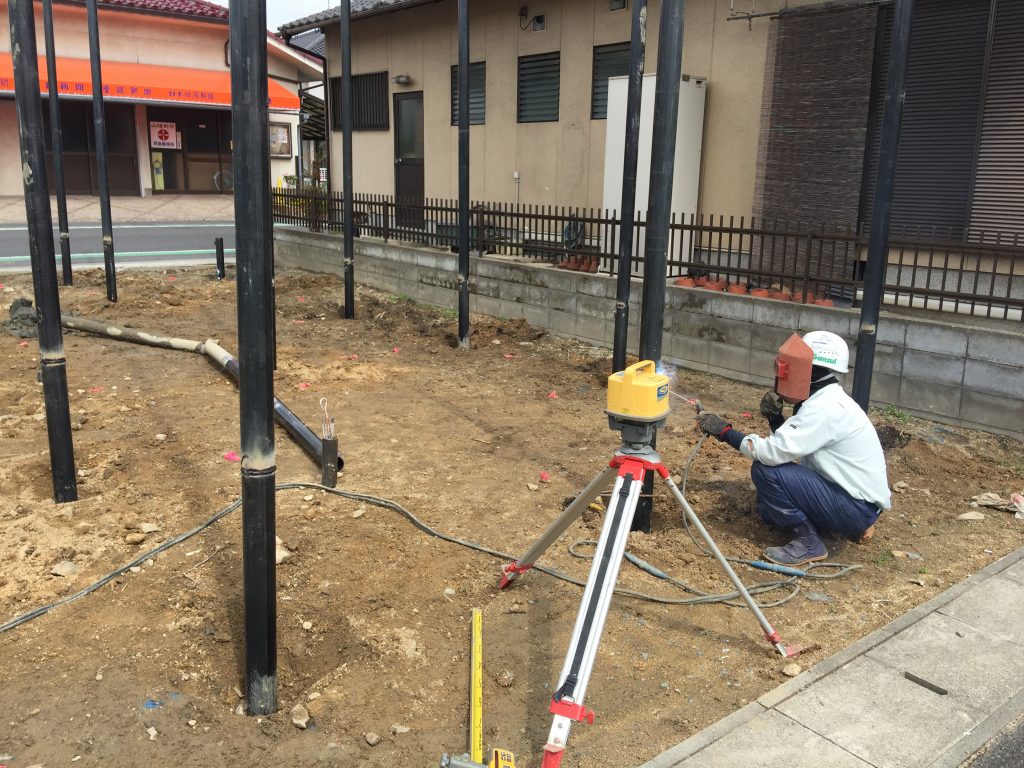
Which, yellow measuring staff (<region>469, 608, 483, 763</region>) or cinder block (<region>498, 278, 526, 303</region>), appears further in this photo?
cinder block (<region>498, 278, 526, 303</region>)

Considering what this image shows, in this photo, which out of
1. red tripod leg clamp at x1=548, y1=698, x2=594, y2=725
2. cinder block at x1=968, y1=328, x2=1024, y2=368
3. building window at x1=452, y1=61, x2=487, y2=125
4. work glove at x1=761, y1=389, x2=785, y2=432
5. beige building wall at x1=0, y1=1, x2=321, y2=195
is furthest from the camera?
beige building wall at x1=0, y1=1, x2=321, y2=195

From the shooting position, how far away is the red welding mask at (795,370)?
172 inches

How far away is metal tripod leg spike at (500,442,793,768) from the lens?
2572 mm

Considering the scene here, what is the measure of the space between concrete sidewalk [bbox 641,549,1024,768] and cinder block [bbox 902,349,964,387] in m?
3.29

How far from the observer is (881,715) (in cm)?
332

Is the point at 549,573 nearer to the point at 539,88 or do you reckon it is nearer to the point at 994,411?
the point at 994,411

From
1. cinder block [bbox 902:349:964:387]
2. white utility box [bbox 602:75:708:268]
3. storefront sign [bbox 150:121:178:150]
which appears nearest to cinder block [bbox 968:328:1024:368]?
cinder block [bbox 902:349:964:387]

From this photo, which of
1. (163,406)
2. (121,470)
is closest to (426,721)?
(121,470)

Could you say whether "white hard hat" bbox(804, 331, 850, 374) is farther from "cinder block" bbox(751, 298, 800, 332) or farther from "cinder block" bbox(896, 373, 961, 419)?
"cinder block" bbox(751, 298, 800, 332)

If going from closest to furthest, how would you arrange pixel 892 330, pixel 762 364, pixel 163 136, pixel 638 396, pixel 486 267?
pixel 638 396
pixel 892 330
pixel 762 364
pixel 486 267
pixel 163 136

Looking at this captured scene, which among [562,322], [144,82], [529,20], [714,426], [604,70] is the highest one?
[144,82]

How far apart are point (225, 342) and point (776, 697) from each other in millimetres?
8330

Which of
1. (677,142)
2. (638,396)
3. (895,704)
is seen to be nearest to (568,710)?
(638,396)

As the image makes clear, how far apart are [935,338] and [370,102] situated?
1305 cm
